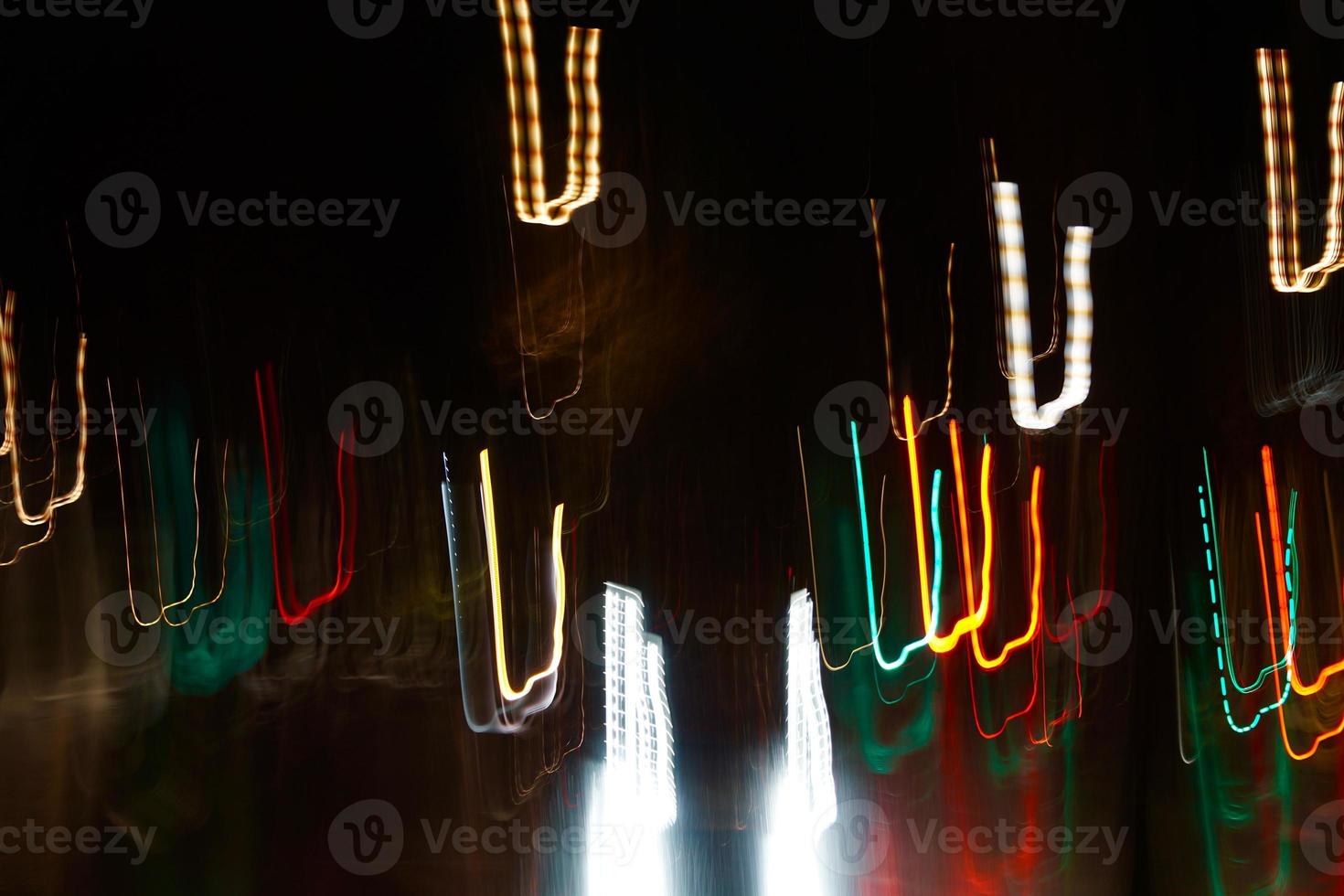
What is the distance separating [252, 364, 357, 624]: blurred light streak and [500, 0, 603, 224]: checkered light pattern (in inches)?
31.0

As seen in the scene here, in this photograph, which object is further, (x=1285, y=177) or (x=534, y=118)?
(x=1285, y=177)

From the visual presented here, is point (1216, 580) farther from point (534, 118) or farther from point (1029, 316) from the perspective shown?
point (534, 118)

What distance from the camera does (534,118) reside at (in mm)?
2223

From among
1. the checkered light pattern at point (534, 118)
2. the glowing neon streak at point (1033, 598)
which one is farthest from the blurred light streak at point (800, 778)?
the checkered light pattern at point (534, 118)

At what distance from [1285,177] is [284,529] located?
8.73ft

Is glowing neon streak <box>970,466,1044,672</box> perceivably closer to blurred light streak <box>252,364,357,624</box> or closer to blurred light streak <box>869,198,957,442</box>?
blurred light streak <box>869,198,957,442</box>

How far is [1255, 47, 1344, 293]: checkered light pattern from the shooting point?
2350mm

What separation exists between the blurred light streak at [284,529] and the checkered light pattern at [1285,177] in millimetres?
2416

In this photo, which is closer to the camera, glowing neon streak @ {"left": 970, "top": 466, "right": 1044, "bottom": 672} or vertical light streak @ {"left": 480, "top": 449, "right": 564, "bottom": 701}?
vertical light streak @ {"left": 480, "top": 449, "right": 564, "bottom": 701}

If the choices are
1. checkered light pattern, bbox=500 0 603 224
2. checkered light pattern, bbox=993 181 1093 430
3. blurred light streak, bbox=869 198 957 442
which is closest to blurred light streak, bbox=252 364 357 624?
checkered light pattern, bbox=500 0 603 224

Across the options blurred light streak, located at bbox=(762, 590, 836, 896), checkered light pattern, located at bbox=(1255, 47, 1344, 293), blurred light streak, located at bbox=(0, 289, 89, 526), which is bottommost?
blurred light streak, located at bbox=(762, 590, 836, 896)

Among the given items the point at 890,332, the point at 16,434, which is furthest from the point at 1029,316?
the point at 16,434

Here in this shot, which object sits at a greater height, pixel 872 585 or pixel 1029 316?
pixel 1029 316

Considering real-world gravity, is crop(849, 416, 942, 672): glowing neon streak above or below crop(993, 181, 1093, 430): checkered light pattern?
below
